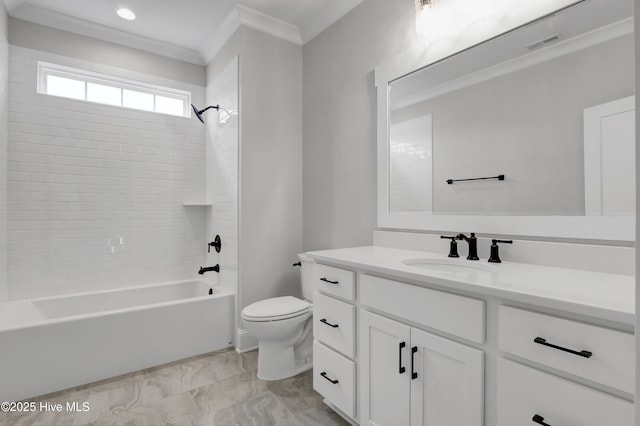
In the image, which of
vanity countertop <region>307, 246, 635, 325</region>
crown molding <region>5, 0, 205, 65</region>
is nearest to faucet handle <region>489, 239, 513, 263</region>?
vanity countertop <region>307, 246, 635, 325</region>

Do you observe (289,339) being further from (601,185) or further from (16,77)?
(16,77)

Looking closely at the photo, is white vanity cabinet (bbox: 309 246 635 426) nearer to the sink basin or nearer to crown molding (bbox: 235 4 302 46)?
the sink basin

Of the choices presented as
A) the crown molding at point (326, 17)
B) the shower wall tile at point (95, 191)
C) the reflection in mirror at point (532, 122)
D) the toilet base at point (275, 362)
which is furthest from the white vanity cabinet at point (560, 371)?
the shower wall tile at point (95, 191)

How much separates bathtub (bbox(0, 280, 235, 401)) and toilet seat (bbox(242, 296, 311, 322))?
0.55 m

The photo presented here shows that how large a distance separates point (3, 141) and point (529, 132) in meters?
3.34

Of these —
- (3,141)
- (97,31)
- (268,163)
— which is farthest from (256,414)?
(97,31)

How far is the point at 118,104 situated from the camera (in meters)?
3.00

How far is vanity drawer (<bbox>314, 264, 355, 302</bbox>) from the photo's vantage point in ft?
5.09

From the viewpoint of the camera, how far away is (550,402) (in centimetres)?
89

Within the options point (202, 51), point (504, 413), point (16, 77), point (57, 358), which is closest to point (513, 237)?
point (504, 413)

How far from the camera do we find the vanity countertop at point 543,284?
2.65ft

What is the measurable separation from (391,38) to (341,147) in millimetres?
788

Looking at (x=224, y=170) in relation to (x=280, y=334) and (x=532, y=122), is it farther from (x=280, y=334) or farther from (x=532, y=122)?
(x=532, y=122)

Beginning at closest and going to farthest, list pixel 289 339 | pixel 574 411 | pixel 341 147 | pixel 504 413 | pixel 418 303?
pixel 574 411, pixel 504 413, pixel 418 303, pixel 289 339, pixel 341 147
